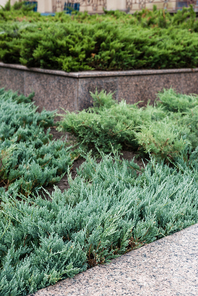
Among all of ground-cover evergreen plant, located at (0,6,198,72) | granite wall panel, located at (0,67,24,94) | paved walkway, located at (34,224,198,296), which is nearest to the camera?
paved walkway, located at (34,224,198,296)

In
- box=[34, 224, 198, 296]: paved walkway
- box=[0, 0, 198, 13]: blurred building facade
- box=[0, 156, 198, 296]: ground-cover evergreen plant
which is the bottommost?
box=[34, 224, 198, 296]: paved walkway

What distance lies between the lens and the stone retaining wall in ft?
17.4

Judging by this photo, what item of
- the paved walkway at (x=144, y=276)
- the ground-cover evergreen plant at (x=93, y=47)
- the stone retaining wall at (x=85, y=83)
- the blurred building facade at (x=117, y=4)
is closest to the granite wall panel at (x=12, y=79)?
the stone retaining wall at (x=85, y=83)

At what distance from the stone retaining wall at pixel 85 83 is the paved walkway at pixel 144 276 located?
3345 millimetres

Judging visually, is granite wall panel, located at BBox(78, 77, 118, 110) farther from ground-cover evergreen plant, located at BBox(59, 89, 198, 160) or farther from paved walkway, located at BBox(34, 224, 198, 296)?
paved walkway, located at BBox(34, 224, 198, 296)

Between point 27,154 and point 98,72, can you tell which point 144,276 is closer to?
point 27,154

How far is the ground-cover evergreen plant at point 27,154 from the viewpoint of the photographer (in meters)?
3.47

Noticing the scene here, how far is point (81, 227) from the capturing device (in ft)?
7.97

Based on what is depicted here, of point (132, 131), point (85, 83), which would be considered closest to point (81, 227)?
point (132, 131)

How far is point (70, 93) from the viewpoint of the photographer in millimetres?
5375

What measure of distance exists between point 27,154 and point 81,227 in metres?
1.66

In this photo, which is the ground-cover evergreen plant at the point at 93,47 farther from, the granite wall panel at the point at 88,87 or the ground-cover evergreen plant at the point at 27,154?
the ground-cover evergreen plant at the point at 27,154

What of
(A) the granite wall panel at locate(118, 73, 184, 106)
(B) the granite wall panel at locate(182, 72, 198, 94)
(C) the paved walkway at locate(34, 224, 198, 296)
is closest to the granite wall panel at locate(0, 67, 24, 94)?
(A) the granite wall panel at locate(118, 73, 184, 106)

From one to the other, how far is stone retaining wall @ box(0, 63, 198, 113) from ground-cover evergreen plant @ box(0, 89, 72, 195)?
2.36 ft
